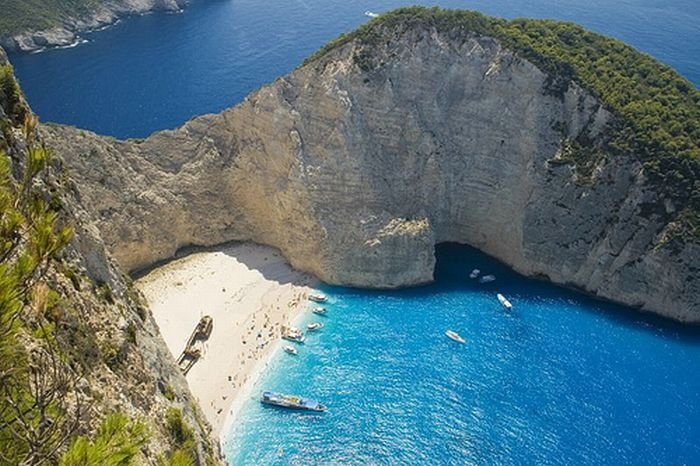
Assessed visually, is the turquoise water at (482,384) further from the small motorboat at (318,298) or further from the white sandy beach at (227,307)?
the white sandy beach at (227,307)

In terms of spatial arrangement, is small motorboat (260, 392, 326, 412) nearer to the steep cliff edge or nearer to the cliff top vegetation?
the steep cliff edge

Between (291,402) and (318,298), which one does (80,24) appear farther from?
(291,402)

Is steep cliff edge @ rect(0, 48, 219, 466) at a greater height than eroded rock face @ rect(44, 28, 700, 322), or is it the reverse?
steep cliff edge @ rect(0, 48, 219, 466)

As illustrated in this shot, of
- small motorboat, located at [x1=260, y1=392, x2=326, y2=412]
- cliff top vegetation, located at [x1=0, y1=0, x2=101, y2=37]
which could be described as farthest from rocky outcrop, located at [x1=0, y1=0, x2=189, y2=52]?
small motorboat, located at [x1=260, y1=392, x2=326, y2=412]

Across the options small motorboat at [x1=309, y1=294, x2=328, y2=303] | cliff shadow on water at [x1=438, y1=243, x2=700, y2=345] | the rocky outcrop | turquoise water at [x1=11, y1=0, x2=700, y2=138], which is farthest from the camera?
the rocky outcrop

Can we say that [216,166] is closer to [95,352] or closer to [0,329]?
[95,352]

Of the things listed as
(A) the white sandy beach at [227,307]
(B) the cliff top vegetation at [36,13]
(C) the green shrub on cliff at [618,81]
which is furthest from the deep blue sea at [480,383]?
(B) the cliff top vegetation at [36,13]
